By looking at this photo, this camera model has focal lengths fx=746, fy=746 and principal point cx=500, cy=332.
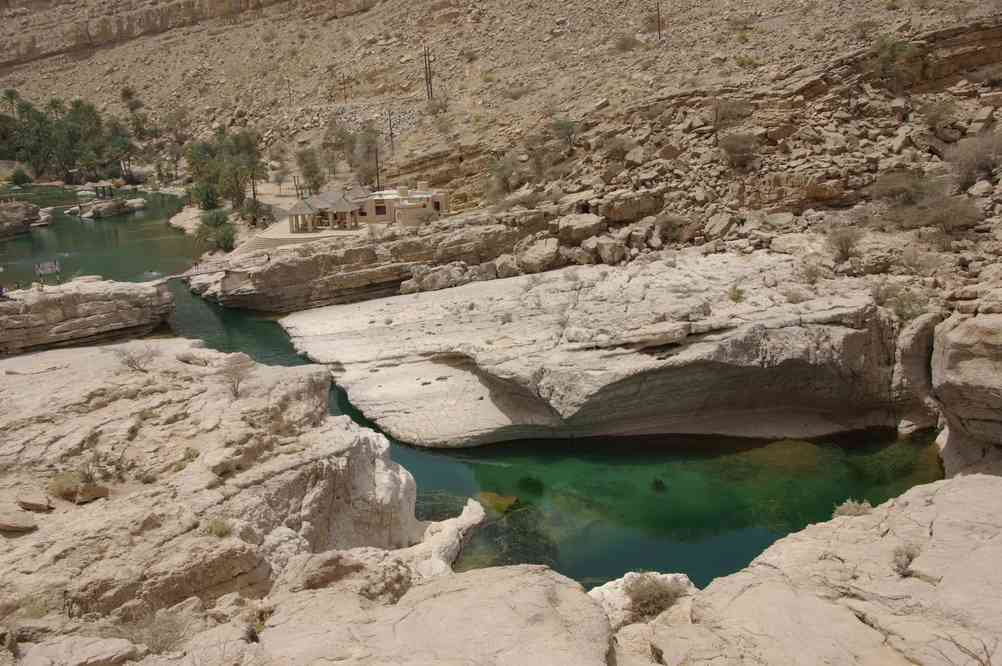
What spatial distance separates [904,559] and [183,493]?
660 centimetres

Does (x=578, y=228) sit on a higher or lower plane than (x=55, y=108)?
lower

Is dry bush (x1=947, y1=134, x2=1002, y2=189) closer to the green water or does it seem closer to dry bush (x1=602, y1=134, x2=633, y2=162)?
the green water

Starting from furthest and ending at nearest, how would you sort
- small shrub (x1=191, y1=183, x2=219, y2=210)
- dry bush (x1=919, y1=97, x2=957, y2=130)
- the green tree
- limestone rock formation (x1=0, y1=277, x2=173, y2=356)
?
small shrub (x1=191, y1=183, x2=219, y2=210), the green tree, dry bush (x1=919, y1=97, x2=957, y2=130), limestone rock formation (x1=0, y1=277, x2=173, y2=356)

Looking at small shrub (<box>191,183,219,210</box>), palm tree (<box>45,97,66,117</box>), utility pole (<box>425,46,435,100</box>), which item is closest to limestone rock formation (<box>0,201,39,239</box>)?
small shrub (<box>191,183,219,210</box>)

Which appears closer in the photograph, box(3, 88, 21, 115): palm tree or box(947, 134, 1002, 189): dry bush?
box(947, 134, 1002, 189): dry bush

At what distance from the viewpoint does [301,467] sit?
26.8ft

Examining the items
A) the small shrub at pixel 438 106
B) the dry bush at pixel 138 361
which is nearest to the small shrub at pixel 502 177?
the small shrub at pixel 438 106

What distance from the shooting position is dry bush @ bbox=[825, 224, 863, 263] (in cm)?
1655

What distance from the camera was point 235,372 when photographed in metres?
10.3

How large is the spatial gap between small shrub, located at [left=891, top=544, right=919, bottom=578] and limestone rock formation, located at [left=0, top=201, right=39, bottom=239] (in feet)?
137

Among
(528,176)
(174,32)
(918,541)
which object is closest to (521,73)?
(528,176)

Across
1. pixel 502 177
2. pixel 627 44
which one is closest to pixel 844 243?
pixel 502 177

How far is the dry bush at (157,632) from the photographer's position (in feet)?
16.2

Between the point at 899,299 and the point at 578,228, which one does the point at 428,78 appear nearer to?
the point at 578,228
